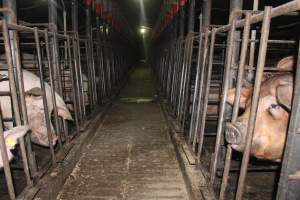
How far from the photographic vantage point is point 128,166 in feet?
15.4

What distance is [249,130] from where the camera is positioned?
2385 millimetres

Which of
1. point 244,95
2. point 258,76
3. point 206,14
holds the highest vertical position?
point 206,14

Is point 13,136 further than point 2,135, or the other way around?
point 13,136

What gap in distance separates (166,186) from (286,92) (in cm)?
226

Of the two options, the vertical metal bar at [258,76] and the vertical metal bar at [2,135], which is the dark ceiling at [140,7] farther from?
the vertical metal bar at [258,76]

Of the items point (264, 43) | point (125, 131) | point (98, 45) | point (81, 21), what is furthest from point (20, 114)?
point (81, 21)

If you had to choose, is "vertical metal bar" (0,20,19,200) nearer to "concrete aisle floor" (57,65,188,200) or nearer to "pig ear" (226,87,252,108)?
"concrete aisle floor" (57,65,188,200)

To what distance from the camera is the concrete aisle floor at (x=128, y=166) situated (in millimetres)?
3877

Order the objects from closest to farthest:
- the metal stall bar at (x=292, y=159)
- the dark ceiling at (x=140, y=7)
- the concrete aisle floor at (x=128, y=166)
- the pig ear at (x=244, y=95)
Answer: the metal stall bar at (x=292, y=159) → the pig ear at (x=244, y=95) → the concrete aisle floor at (x=128, y=166) → the dark ceiling at (x=140, y=7)

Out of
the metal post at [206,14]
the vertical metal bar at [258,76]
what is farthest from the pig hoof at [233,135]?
the metal post at [206,14]

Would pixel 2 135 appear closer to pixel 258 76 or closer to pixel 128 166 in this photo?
pixel 258 76

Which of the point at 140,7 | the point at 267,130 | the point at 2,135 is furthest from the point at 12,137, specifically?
the point at 140,7

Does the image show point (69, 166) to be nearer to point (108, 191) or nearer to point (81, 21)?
point (108, 191)

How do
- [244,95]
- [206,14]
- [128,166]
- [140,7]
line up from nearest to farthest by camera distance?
[244,95]
[128,166]
[206,14]
[140,7]
